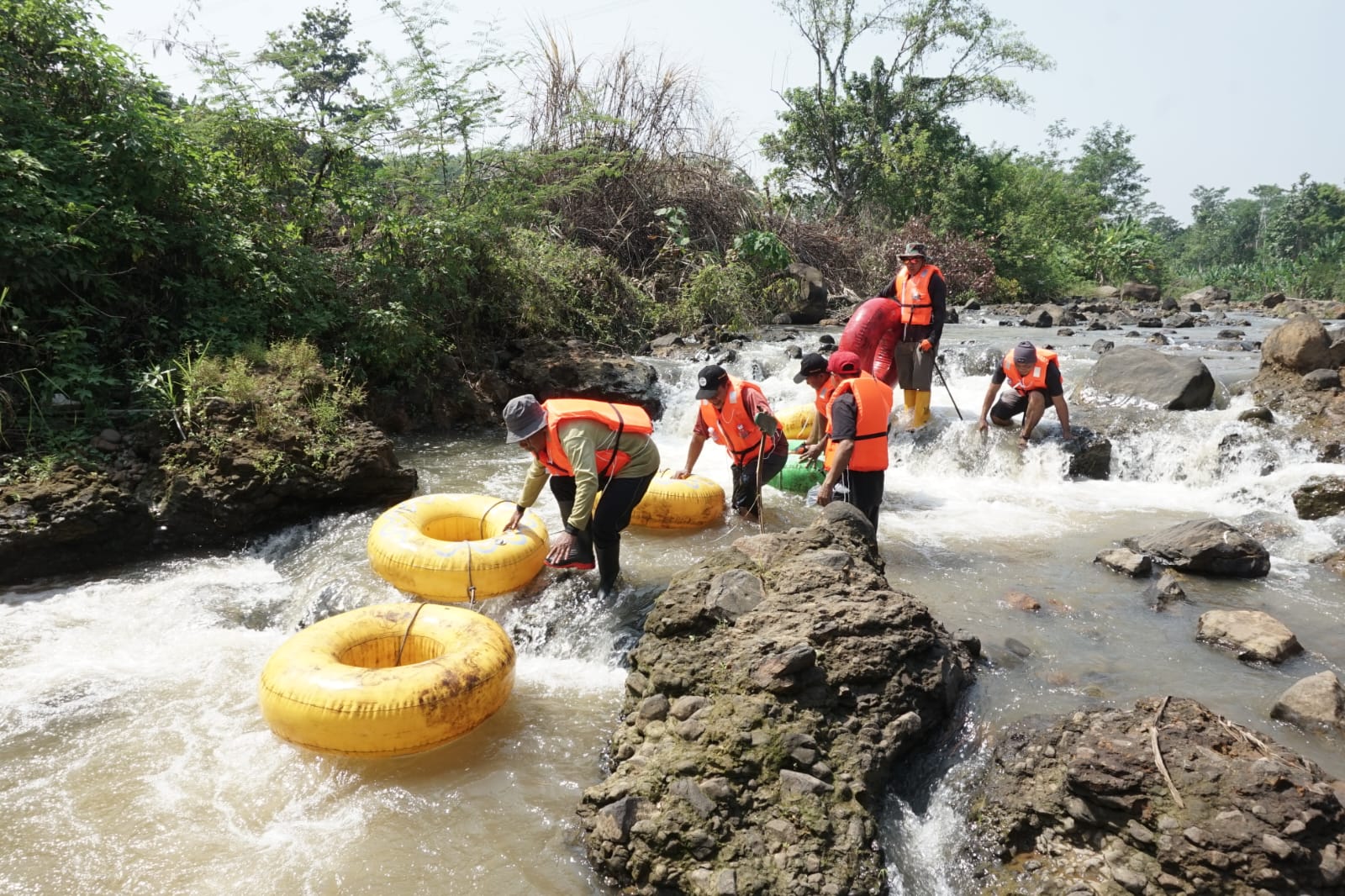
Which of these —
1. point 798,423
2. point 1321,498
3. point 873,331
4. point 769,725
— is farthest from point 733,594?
point 1321,498

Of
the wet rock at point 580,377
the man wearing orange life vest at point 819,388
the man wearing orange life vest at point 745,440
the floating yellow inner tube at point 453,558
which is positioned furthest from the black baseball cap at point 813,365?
the wet rock at point 580,377

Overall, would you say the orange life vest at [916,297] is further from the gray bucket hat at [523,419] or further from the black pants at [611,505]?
the gray bucket hat at [523,419]

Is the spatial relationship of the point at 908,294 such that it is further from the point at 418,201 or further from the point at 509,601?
the point at 418,201

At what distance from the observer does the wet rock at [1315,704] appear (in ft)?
12.3

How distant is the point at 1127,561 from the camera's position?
5.84 m

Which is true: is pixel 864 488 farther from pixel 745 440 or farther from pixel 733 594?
pixel 733 594

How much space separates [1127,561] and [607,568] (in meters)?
3.82

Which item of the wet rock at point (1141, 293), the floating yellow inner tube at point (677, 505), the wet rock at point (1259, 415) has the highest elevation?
the wet rock at point (1141, 293)

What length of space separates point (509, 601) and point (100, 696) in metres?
2.30

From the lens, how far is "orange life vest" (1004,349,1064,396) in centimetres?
855

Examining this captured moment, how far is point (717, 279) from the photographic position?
13953 mm

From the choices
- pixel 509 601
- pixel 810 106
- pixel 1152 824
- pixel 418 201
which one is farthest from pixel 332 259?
pixel 810 106

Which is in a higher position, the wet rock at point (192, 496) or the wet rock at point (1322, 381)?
the wet rock at point (1322, 381)

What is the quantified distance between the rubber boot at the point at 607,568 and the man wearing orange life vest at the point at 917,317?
4432mm
